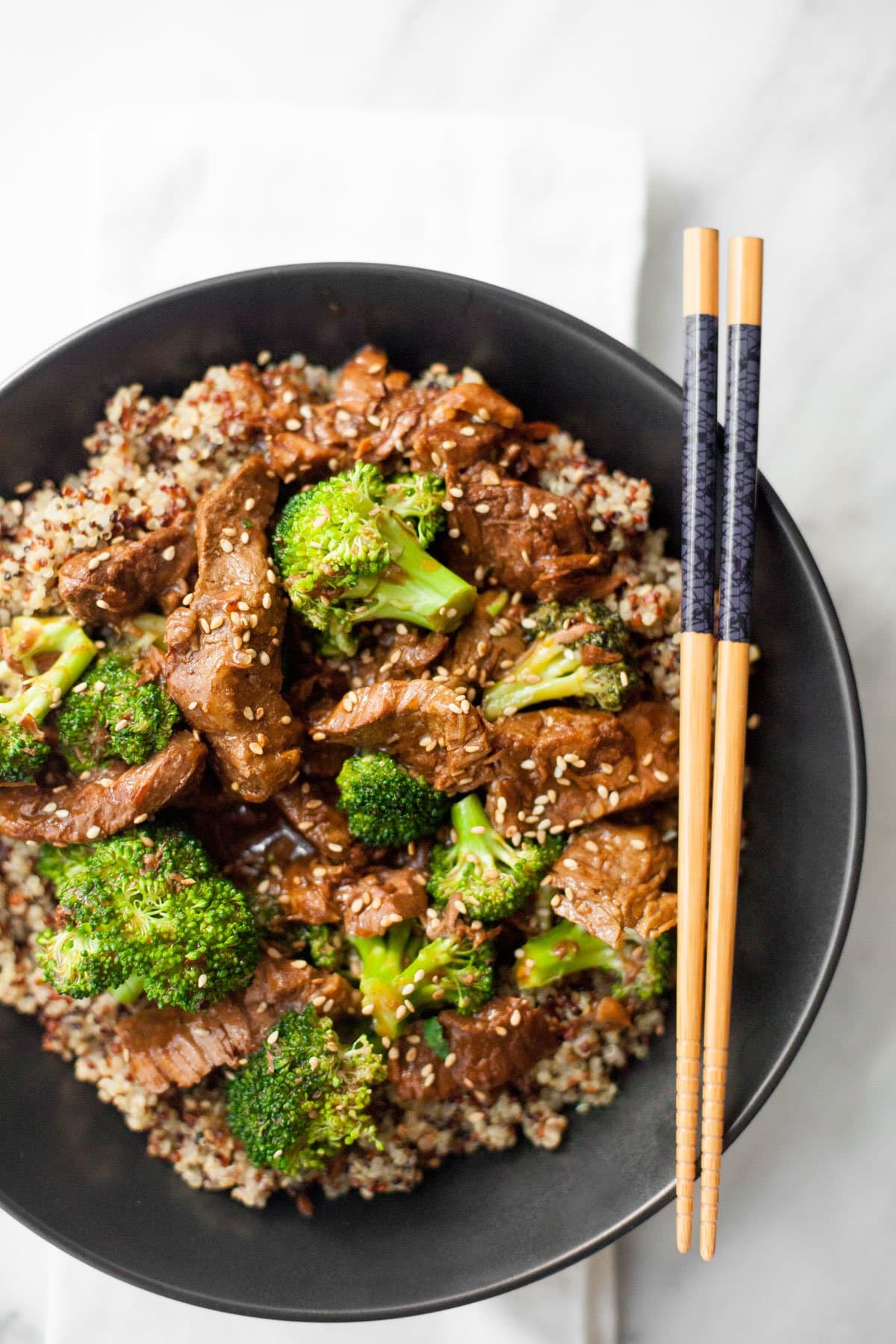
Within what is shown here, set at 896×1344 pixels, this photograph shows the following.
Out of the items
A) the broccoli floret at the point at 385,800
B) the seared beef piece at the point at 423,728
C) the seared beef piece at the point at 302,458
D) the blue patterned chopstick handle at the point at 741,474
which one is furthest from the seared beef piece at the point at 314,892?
the blue patterned chopstick handle at the point at 741,474

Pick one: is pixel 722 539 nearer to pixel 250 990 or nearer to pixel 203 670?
pixel 203 670

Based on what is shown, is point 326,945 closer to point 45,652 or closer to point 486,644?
point 486,644

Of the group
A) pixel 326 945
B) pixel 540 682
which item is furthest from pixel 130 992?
pixel 540 682

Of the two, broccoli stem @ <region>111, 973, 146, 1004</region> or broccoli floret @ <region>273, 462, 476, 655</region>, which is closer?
broccoli floret @ <region>273, 462, 476, 655</region>

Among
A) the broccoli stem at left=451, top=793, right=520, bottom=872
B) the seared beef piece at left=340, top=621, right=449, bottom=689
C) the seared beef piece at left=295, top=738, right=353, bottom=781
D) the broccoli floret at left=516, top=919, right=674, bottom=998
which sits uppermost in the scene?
the seared beef piece at left=340, top=621, right=449, bottom=689

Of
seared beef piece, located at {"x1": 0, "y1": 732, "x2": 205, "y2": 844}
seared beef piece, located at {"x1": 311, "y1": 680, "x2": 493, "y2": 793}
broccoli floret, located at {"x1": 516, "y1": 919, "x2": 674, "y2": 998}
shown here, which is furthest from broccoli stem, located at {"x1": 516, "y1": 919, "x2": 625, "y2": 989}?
seared beef piece, located at {"x1": 0, "y1": 732, "x2": 205, "y2": 844}

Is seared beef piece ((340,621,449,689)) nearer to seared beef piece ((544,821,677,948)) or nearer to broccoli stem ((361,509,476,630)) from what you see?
broccoli stem ((361,509,476,630))
